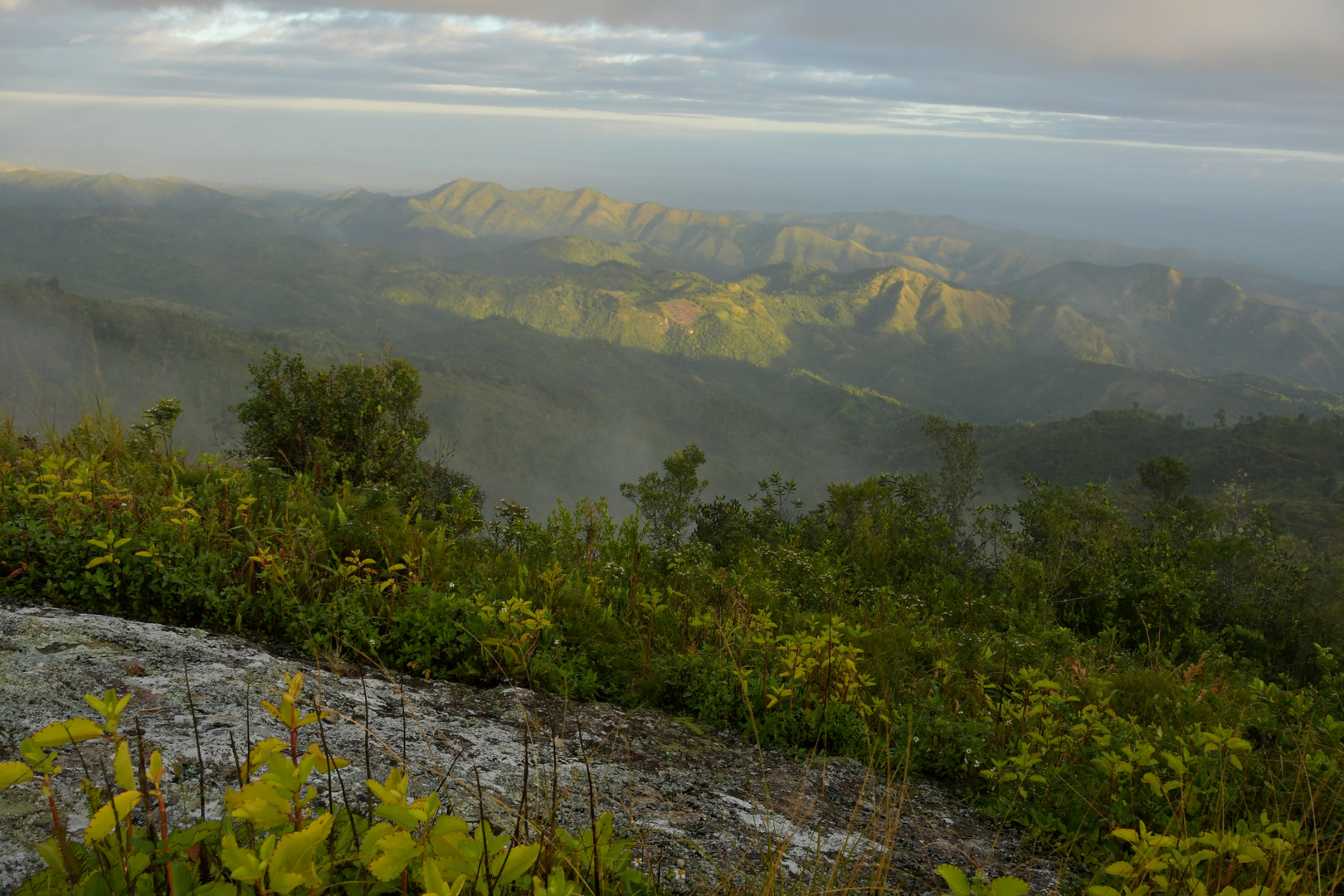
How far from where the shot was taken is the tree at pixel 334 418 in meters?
7.68

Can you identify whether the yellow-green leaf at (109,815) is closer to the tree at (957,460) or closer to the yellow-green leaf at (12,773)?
the yellow-green leaf at (12,773)

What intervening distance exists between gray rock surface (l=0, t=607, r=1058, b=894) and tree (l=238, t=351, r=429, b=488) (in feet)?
14.4

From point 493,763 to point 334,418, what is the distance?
21.9ft

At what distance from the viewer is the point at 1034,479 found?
20.7 meters

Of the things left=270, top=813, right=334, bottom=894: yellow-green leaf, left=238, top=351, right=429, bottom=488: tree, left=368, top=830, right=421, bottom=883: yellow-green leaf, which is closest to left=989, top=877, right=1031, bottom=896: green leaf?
left=368, top=830, right=421, bottom=883: yellow-green leaf

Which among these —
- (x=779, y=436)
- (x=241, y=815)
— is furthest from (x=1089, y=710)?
(x=779, y=436)

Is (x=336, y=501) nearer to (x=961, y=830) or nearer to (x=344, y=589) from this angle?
(x=344, y=589)

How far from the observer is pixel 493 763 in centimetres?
267

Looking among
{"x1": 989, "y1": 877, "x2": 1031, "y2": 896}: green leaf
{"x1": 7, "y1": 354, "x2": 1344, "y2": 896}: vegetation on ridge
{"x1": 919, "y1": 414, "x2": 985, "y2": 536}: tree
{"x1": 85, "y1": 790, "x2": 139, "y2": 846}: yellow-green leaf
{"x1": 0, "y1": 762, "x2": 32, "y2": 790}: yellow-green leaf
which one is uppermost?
{"x1": 0, "y1": 762, "x2": 32, "y2": 790}: yellow-green leaf

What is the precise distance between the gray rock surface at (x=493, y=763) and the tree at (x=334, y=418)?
440 cm

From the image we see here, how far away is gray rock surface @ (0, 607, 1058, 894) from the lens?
2.06 meters

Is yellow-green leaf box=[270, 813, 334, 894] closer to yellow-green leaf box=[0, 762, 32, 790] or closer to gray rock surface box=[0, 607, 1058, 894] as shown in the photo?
yellow-green leaf box=[0, 762, 32, 790]

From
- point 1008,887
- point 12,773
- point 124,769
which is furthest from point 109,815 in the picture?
point 1008,887

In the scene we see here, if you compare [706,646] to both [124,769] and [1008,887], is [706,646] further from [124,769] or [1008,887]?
[124,769]
